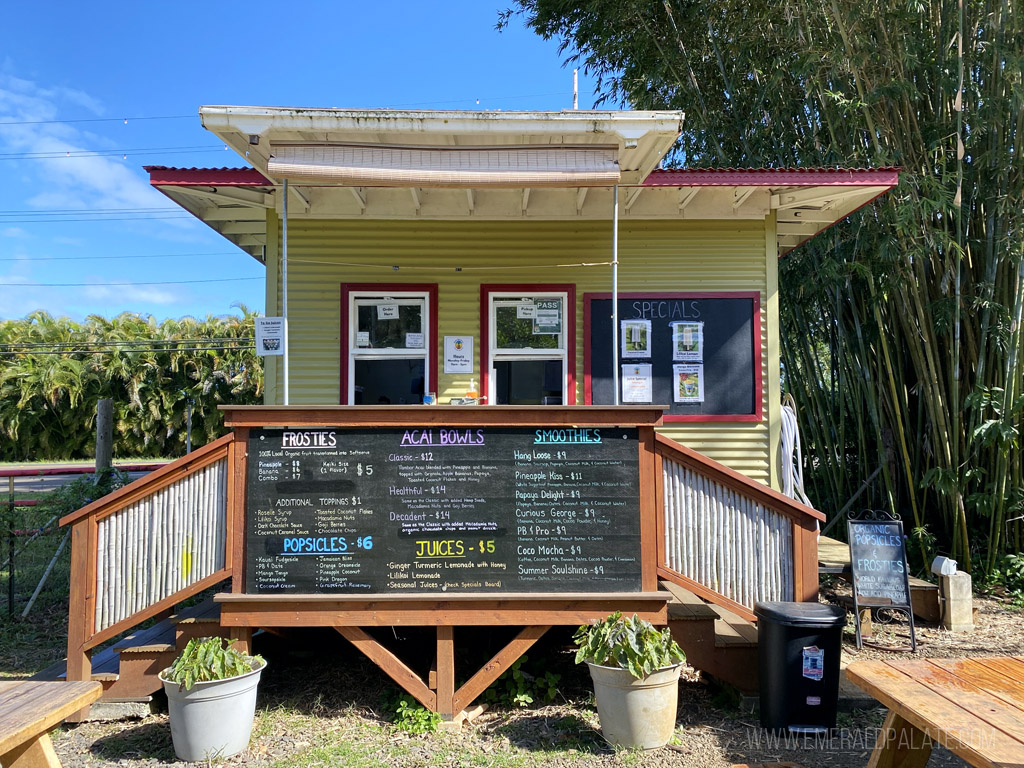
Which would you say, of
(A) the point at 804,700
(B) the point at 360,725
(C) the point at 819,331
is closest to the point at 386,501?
(B) the point at 360,725

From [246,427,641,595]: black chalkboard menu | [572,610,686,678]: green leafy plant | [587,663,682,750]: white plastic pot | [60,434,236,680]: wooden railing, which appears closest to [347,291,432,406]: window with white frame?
[246,427,641,595]: black chalkboard menu

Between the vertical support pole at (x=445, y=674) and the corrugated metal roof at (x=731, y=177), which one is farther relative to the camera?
the corrugated metal roof at (x=731, y=177)

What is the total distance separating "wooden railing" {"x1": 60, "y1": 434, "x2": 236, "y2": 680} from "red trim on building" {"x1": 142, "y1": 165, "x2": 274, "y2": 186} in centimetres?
235

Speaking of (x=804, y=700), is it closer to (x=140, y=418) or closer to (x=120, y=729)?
(x=120, y=729)

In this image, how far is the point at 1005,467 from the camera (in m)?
6.53

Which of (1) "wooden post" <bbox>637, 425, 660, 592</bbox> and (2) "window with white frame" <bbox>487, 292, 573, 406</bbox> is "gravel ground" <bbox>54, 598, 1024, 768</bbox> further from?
(2) "window with white frame" <bbox>487, 292, 573, 406</bbox>

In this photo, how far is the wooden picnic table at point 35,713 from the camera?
2568 millimetres

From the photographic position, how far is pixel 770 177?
558 centimetres

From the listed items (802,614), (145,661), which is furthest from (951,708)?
(145,661)

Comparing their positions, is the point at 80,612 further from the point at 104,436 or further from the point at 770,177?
the point at 770,177

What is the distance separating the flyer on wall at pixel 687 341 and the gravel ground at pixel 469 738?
110 inches

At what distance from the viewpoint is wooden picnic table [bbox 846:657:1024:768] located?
7.39 feet

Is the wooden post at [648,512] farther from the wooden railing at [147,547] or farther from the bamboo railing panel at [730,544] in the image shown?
the wooden railing at [147,547]

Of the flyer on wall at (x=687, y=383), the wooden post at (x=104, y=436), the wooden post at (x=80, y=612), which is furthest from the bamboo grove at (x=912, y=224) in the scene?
the wooden post at (x=104, y=436)
